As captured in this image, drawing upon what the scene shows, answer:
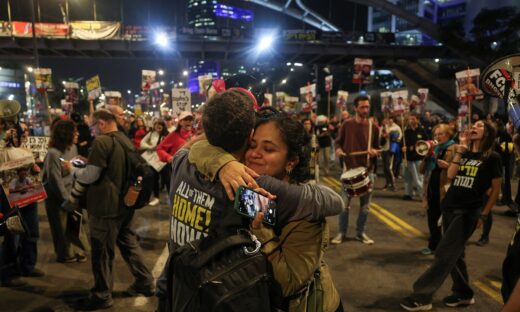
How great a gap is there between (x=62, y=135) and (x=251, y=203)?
4.93 meters

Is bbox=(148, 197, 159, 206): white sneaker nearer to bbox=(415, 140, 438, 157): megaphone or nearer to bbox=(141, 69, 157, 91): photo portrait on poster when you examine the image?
bbox=(415, 140, 438, 157): megaphone

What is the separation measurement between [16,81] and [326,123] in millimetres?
87071

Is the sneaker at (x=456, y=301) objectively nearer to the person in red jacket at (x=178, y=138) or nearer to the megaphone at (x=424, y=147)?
the megaphone at (x=424, y=147)

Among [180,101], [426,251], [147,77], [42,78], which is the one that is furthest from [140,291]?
[42,78]

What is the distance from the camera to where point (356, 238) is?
23.4ft

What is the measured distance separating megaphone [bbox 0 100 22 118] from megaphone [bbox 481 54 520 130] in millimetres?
5752

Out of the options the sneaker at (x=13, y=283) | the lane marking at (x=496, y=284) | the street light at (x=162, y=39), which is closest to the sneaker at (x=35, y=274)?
the sneaker at (x=13, y=283)

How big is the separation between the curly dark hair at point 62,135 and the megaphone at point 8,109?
0.63 m

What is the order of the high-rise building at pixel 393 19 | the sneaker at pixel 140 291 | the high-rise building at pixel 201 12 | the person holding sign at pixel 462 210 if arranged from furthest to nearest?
1. the high-rise building at pixel 201 12
2. the high-rise building at pixel 393 19
3. the sneaker at pixel 140 291
4. the person holding sign at pixel 462 210

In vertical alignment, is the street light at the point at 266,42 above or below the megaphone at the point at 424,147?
above

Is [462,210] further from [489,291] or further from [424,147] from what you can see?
Answer: [424,147]

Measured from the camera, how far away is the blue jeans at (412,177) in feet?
34.0

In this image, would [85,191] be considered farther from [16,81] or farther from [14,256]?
[16,81]

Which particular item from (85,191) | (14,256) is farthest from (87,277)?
(85,191)
